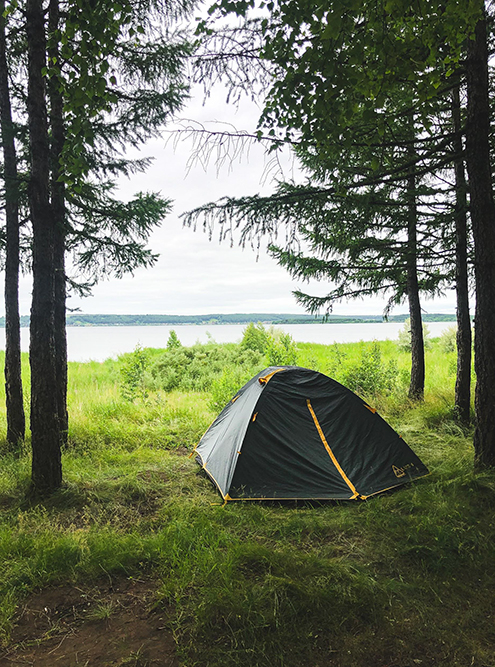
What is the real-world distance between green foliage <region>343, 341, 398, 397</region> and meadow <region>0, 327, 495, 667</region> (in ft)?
13.8

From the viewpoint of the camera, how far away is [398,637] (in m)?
2.67

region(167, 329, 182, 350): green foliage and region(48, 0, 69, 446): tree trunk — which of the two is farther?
region(167, 329, 182, 350): green foliage

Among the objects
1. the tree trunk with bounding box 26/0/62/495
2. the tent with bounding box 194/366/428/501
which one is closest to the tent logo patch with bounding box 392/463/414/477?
the tent with bounding box 194/366/428/501

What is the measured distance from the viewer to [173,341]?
723 inches

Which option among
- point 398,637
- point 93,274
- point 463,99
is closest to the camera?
point 398,637

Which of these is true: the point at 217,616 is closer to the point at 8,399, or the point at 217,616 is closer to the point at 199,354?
the point at 8,399

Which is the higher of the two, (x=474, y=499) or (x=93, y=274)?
(x=93, y=274)

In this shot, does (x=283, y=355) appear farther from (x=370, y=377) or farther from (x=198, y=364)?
(x=198, y=364)

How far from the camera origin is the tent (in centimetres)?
497

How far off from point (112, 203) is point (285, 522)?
5.41 metres

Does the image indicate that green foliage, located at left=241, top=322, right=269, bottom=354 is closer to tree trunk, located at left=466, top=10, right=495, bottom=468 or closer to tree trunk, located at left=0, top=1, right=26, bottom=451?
tree trunk, located at left=0, top=1, right=26, bottom=451

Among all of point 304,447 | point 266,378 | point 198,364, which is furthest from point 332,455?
point 198,364

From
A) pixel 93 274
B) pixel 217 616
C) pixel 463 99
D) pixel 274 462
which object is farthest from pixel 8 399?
pixel 463 99

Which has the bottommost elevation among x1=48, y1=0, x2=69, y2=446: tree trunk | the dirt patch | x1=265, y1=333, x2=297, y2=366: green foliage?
the dirt patch
